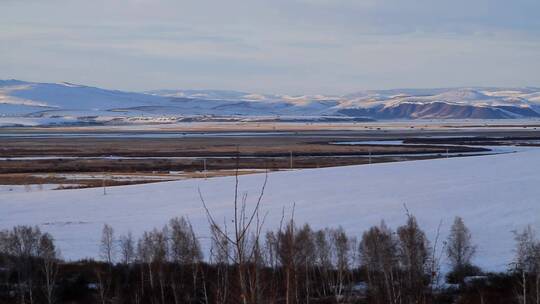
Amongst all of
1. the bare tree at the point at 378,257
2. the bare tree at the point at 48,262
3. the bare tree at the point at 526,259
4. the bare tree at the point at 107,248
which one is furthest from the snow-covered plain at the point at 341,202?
the bare tree at the point at 378,257

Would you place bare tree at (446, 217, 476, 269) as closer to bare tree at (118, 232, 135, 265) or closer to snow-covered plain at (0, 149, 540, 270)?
snow-covered plain at (0, 149, 540, 270)

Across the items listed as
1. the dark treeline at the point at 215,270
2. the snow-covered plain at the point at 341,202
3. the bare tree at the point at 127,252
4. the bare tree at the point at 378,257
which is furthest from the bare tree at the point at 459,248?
the bare tree at the point at 127,252

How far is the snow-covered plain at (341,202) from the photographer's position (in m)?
19.2

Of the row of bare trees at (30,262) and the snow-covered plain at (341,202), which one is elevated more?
the snow-covered plain at (341,202)

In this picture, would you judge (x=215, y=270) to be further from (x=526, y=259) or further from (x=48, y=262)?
(x=526, y=259)

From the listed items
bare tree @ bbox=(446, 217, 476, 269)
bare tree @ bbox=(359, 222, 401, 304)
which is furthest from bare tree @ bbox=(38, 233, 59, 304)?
bare tree @ bbox=(446, 217, 476, 269)

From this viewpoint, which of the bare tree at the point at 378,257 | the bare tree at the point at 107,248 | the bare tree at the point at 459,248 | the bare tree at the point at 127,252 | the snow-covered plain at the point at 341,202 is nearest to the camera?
the bare tree at the point at 378,257

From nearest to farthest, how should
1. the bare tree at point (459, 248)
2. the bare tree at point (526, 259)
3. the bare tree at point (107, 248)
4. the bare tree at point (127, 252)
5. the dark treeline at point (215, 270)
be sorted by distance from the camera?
the dark treeline at point (215, 270)
the bare tree at point (526, 259)
the bare tree at point (459, 248)
the bare tree at point (127, 252)
the bare tree at point (107, 248)

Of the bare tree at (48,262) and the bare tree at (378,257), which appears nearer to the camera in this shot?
the bare tree at (378,257)

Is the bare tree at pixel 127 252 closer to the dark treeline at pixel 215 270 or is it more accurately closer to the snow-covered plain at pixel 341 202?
the dark treeline at pixel 215 270

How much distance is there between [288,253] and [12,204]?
21201 millimetres

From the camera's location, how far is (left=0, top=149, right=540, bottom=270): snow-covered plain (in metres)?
19.2

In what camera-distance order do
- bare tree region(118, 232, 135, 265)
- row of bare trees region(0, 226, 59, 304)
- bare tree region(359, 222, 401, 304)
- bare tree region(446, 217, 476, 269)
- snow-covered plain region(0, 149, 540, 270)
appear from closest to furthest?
1. bare tree region(359, 222, 401, 304)
2. row of bare trees region(0, 226, 59, 304)
3. bare tree region(446, 217, 476, 269)
4. bare tree region(118, 232, 135, 265)
5. snow-covered plain region(0, 149, 540, 270)

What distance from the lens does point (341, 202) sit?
2305 cm
